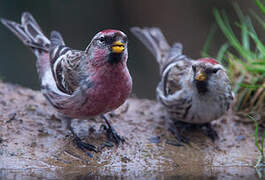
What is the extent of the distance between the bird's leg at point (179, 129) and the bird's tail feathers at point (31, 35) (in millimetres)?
1724

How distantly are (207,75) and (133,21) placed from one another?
6.19 metres

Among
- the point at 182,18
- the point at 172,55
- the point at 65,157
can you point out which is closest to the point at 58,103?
the point at 65,157

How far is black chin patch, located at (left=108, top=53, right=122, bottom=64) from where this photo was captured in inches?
142

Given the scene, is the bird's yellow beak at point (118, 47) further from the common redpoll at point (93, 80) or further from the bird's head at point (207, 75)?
the bird's head at point (207, 75)

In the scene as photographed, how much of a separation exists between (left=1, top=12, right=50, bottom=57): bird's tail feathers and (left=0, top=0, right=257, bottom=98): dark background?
4245 millimetres

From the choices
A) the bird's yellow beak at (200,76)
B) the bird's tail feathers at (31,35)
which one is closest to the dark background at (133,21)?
the bird's tail feathers at (31,35)

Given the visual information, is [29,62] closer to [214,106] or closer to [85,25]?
[85,25]

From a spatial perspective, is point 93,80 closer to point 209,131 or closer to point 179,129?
point 179,129

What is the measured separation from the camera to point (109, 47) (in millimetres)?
3582

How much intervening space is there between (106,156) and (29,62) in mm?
6091

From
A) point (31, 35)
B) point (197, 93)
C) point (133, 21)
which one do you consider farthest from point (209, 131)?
point (133, 21)

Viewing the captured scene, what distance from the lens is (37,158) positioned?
356 cm

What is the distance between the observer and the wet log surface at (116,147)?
3477mm

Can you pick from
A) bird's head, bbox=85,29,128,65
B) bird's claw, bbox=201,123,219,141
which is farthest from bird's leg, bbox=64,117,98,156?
bird's claw, bbox=201,123,219,141
